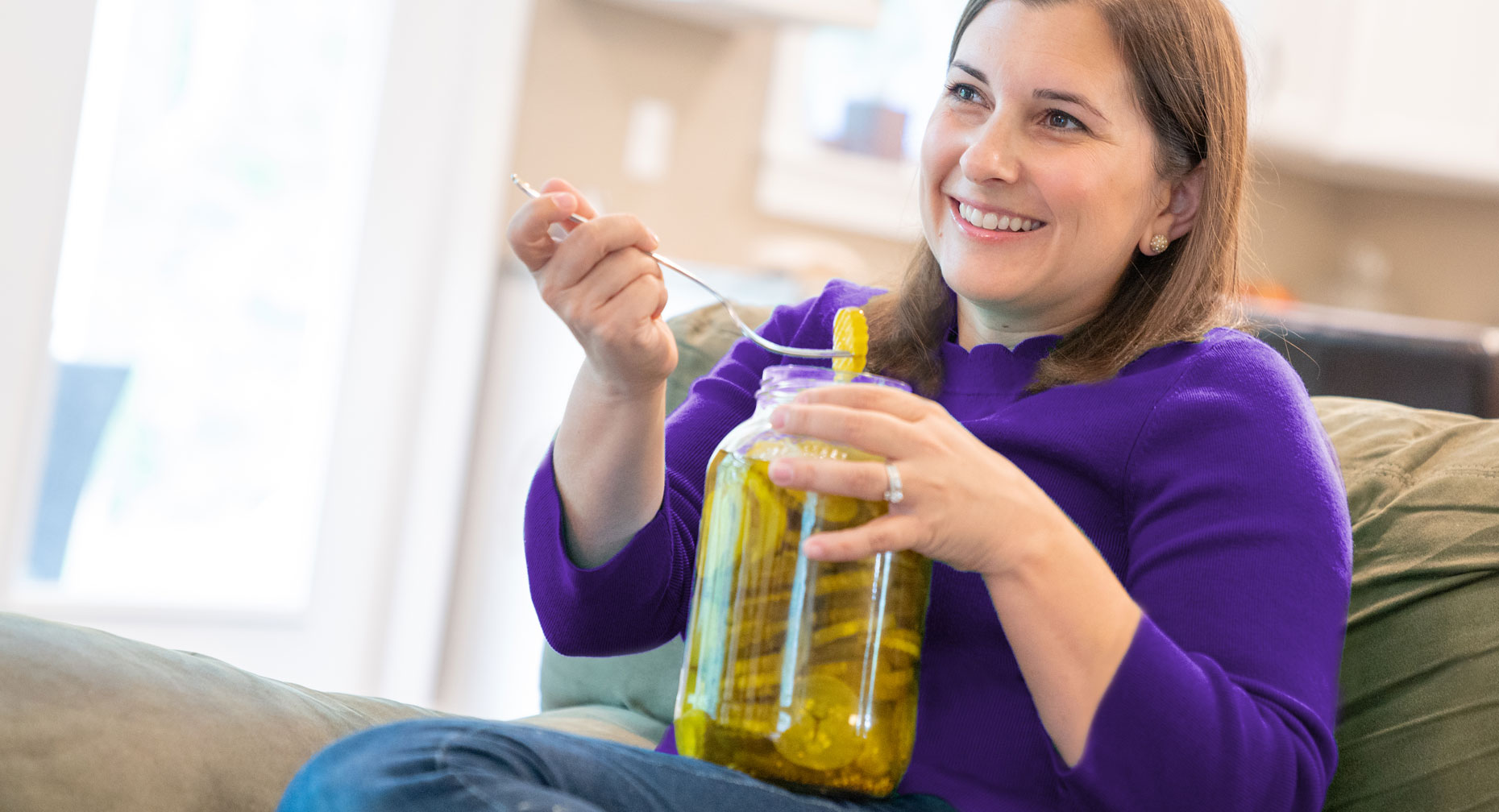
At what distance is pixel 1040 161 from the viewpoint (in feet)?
3.41

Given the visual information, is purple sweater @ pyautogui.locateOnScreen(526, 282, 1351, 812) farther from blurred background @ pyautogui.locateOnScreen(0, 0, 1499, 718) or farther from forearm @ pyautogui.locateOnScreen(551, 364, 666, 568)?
blurred background @ pyautogui.locateOnScreen(0, 0, 1499, 718)

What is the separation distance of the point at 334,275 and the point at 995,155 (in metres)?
1.88

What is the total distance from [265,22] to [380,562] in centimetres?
101

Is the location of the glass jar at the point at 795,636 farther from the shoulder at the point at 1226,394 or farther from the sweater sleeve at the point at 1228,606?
the shoulder at the point at 1226,394

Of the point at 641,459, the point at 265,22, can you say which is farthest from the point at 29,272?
the point at 641,459

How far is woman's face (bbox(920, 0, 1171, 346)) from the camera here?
1044 millimetres

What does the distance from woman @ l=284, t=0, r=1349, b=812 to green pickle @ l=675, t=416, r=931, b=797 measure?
33 mm

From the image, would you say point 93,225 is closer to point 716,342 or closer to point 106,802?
point 716,342

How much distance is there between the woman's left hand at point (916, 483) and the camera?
75 centimetres

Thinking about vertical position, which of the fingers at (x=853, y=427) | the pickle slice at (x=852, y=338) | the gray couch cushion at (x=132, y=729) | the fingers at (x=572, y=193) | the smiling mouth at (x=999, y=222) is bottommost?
the gray couch cushion at (x=132, y=729)

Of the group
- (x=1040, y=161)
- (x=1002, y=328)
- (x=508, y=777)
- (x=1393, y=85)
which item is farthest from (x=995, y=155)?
(x=1393, y=85)

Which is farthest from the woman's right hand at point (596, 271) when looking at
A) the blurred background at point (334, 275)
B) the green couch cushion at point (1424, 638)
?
the blurred background at point (334, 275)

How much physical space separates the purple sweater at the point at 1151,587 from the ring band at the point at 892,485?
0.16 m

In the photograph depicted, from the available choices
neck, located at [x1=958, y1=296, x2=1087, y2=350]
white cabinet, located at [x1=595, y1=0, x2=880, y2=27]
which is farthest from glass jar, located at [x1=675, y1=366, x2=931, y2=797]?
white cabinet, located at [x1=595, y1=0, x2=880, y2=27]
